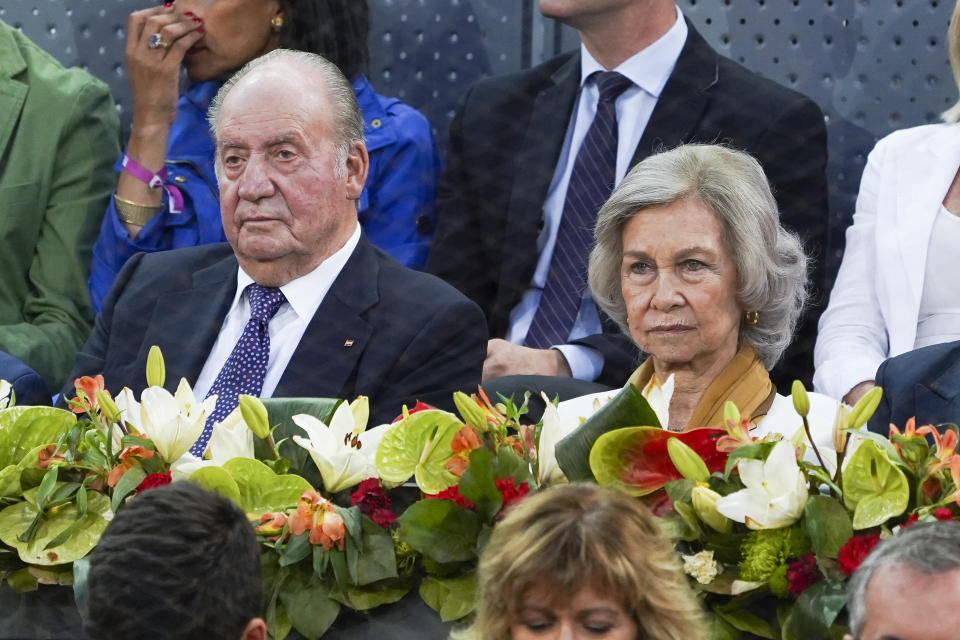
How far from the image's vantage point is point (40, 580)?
2068 millimetres

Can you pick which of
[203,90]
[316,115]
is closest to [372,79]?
[203,90]

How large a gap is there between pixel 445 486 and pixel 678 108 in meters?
1.63

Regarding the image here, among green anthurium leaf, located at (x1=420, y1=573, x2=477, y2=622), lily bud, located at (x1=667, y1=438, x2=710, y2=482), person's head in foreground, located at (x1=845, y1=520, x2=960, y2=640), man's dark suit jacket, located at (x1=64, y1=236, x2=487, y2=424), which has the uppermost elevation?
person's head in foreground, located at (x1=845, y1=520, x2=960, y2=640)

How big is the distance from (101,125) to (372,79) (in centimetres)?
74

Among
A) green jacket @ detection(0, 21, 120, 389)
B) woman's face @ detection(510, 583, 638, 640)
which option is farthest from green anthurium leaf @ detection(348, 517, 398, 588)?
green jacket @ detection(0, 21, 120, 389)

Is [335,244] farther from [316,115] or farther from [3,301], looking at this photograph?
[3,301]

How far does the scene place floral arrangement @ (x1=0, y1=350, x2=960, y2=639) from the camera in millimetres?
1832

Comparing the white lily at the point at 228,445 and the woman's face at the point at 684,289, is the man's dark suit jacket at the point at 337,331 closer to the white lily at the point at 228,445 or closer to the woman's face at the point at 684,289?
the woman's face at the point at 684,289

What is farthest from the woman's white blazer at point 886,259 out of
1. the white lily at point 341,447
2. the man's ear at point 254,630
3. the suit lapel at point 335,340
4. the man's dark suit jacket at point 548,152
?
the man's ear at point 254,630

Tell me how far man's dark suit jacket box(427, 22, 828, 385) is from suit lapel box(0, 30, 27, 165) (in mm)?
1061

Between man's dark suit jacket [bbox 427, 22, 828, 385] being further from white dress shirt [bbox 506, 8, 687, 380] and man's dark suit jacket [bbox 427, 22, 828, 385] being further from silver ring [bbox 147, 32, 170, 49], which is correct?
silver ring [bbox 147, 32, 170, 49]

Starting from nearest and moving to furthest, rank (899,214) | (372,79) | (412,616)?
(412,616)
(899,214)
(372,79)

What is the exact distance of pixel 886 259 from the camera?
3.17m

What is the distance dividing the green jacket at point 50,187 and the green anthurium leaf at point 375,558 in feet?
5.60
